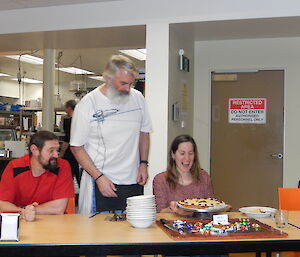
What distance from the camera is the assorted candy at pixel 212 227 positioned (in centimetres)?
248

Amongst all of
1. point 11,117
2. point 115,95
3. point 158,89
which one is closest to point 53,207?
point 115,95

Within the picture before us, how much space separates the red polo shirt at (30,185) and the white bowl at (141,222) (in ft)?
2.82

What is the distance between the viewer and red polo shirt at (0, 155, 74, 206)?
325 centimetres

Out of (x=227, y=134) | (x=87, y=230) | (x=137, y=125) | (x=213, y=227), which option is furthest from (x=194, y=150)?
(x=227, y=134)

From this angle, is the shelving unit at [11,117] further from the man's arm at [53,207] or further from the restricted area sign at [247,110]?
the man's arm at [53,207]

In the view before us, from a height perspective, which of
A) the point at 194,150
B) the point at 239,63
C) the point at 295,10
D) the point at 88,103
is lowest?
the point at 194,150

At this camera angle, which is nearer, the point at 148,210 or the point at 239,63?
the point at 148,210

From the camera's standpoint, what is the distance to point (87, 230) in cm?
251

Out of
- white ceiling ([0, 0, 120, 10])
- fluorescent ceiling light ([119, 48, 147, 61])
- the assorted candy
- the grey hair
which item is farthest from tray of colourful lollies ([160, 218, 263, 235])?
fluorescent ceiling light ([119, 48, 147, 61])

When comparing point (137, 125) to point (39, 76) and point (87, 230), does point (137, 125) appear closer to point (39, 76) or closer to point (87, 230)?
point (87, 230)

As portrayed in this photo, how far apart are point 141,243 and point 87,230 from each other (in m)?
0.38

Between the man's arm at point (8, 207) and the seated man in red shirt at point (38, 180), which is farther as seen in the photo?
the seated man in red shirt at point (38, 180)

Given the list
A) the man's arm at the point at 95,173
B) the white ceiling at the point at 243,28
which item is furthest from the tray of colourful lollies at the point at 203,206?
the white ceiling at the point at 243,28

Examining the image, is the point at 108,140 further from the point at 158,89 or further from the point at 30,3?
the point at 30,3
